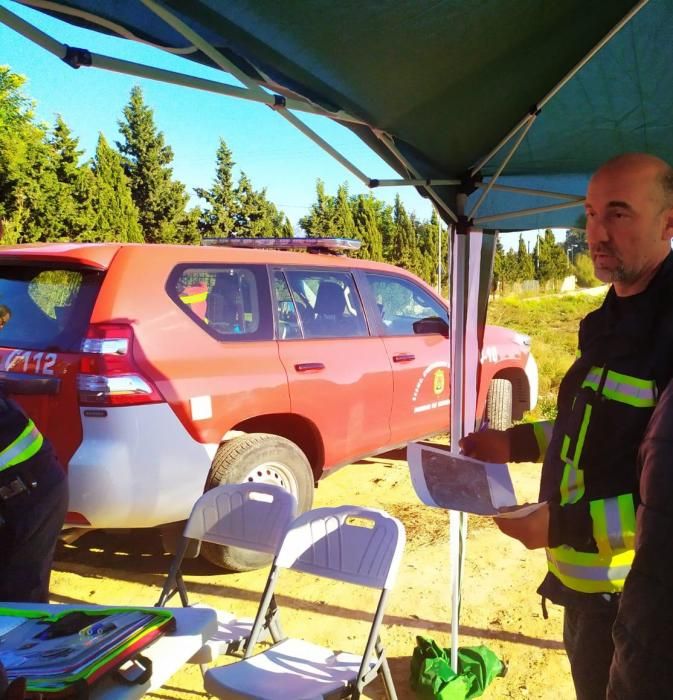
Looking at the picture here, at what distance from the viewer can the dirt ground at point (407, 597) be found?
283 cm

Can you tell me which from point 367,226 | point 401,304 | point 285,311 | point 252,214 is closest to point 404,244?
point 367,226

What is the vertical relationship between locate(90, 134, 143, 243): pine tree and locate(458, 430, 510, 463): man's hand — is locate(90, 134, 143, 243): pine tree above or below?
above

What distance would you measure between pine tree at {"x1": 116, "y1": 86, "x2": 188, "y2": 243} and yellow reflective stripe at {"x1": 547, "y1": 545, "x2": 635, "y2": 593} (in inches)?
1045

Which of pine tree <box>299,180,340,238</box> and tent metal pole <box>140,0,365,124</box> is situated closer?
tent metal pole <box>140,0,365,124</box>

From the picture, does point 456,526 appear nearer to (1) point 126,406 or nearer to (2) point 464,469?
(2) point 464,469

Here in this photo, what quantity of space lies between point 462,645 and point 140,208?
88.4ft

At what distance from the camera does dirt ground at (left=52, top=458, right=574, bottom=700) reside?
9.30 feet

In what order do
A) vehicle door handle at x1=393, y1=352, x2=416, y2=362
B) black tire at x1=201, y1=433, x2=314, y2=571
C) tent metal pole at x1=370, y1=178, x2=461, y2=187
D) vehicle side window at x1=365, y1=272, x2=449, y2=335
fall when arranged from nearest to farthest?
tent metal pole at x1=370, y1=178, x2=461, y2=187 < black tire at x1=201, y1=433, x2=314, y2=571 < vehicle door handle at x1=393, y1=352, x2=416, y2=362 < vehicle side window at x1=365, y1=272, x2=449, y2=335

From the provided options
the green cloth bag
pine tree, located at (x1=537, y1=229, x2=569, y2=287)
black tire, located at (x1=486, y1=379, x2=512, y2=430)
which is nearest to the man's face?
the green cloth bag

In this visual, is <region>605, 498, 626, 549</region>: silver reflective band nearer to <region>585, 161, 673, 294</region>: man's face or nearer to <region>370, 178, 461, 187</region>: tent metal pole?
<region>585, 161, 673, 294</region>: man's face

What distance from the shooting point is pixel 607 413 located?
1.45m

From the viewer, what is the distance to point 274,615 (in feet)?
8.06

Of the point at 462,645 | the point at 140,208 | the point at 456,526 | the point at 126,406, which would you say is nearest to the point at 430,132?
the point at 456,526

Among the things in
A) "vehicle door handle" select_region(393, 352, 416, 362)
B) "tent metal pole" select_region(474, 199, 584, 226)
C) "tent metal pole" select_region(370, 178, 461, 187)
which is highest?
"tent metal pole" select_region(370, 178, 461, 187)
